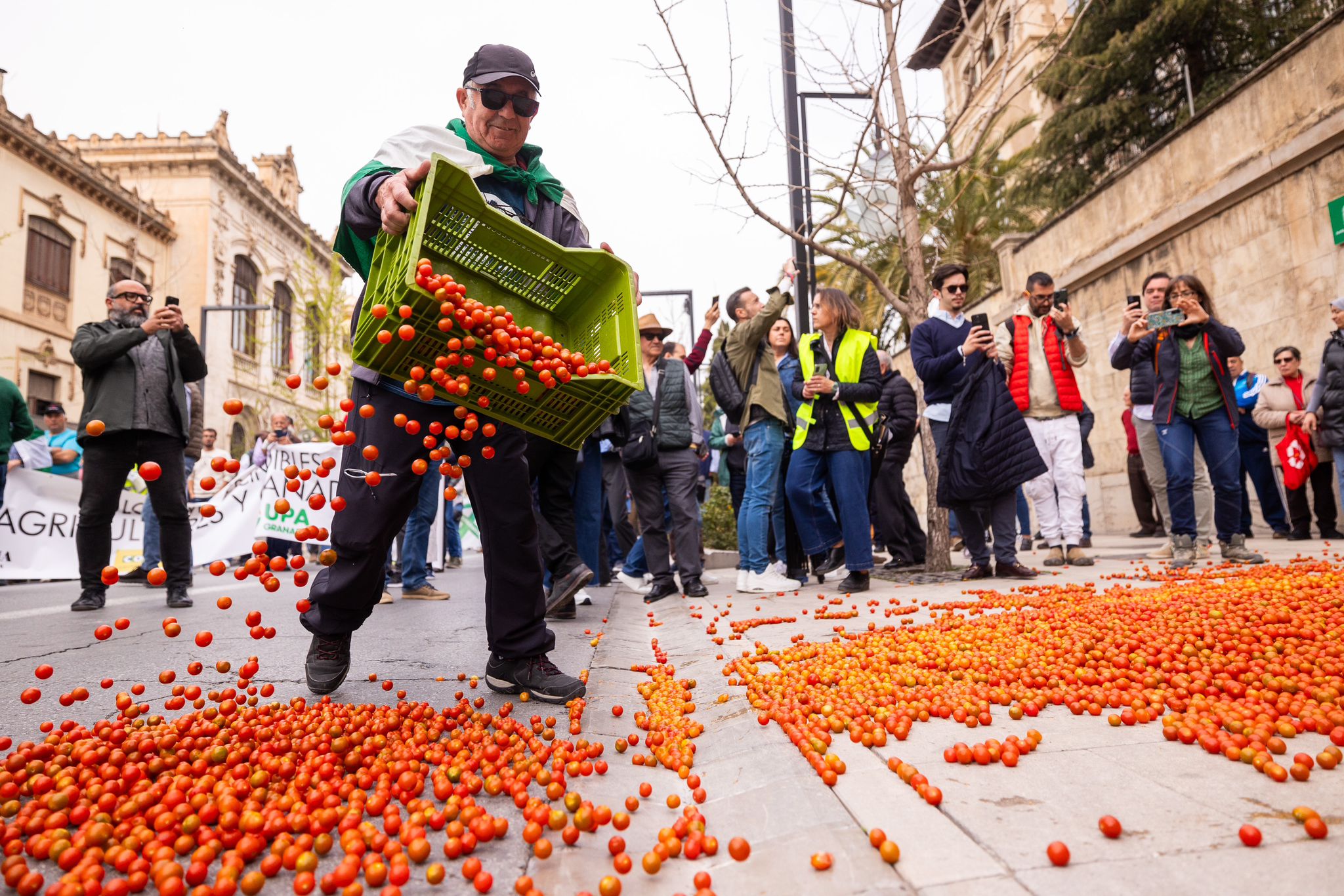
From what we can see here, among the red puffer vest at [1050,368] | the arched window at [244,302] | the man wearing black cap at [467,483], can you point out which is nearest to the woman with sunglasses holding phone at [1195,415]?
the red puffer vest at [1050,368]

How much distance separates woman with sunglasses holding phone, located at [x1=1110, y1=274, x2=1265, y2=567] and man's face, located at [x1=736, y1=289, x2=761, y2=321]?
3.23m

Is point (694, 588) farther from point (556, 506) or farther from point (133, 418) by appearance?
point (133, 418)

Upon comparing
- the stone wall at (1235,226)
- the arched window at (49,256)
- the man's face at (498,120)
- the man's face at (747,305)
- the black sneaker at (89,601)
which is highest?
the arched window at (49,256)

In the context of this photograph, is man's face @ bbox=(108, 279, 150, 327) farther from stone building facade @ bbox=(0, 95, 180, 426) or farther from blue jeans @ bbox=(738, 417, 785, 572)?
stone building facade @ bbox=(0, 95, 180, 426)

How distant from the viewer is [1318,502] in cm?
927

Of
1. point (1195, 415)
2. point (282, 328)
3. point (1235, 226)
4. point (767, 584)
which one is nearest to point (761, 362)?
point (767, 584)

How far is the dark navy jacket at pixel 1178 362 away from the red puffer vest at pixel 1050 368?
2.09 feet

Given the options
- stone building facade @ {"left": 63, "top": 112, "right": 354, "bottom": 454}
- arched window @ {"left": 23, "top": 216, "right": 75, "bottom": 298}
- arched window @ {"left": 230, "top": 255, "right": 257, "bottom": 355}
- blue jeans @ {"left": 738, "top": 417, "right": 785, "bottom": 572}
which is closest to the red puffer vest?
blue jeans @ {"left": 738, "top": 417, "right": 785, "bottom": 572}

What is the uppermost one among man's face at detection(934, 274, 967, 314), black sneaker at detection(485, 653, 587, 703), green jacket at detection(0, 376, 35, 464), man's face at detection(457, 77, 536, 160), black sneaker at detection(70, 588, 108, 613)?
man's face at detection(934, 274, 967, 314)

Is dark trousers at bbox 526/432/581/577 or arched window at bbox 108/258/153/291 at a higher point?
arched window at bbox 108/258/153/291

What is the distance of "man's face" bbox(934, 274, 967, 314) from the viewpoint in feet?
21.8

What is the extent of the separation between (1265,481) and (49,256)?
3131cm

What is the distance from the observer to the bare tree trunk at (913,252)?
24.8ft

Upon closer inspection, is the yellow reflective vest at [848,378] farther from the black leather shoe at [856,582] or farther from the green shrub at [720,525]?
the green shrub at [720,525]
